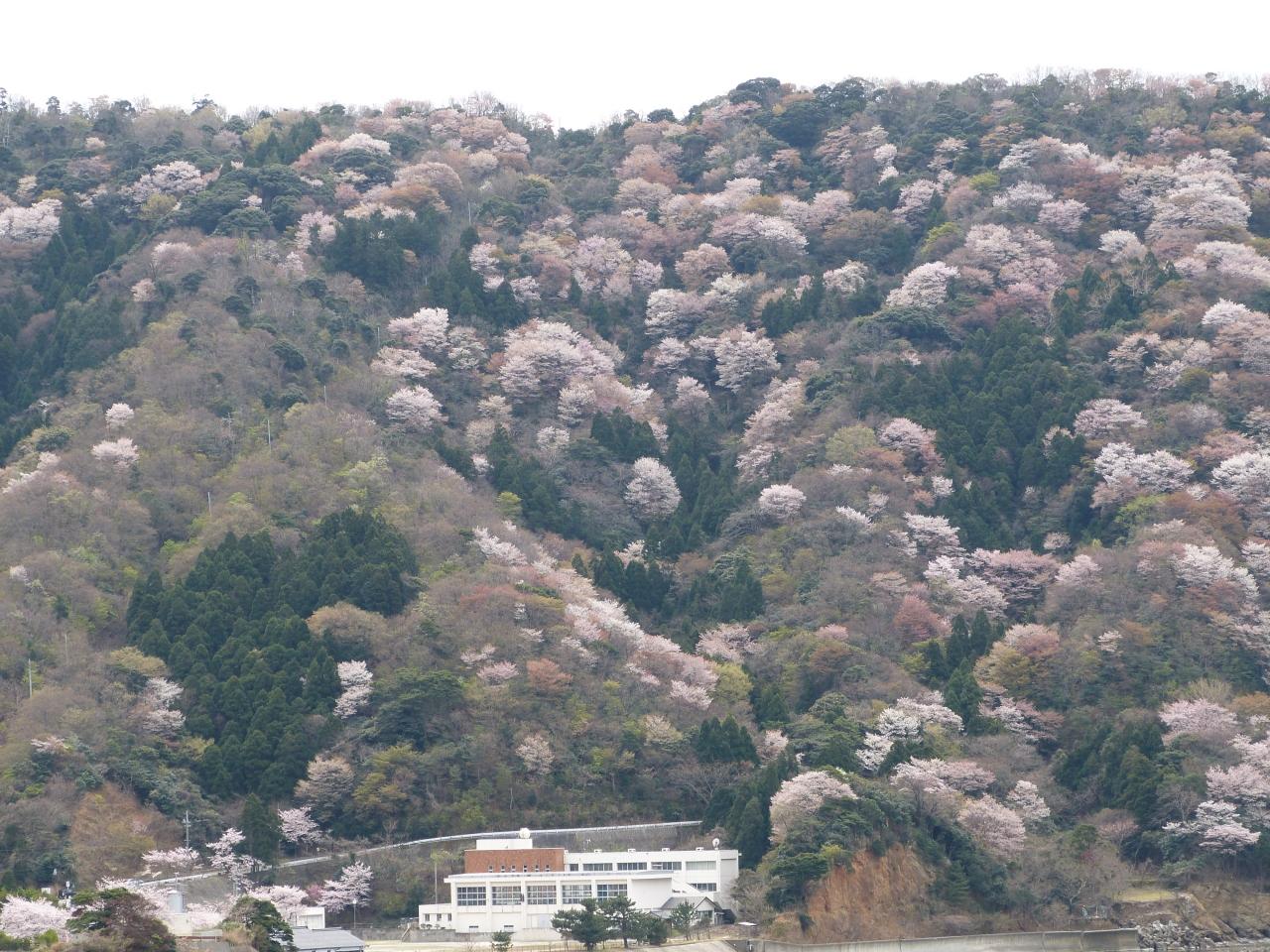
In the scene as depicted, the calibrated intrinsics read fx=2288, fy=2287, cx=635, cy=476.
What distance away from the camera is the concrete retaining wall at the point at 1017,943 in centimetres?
6047

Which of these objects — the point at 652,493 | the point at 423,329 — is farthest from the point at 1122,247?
the point at 423,329

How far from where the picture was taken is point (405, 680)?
68.6 metres

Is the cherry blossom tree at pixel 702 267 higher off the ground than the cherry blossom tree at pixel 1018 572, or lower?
higher

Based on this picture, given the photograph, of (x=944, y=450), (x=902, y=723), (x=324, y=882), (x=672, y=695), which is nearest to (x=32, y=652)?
(x=324, y=882)

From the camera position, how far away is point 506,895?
63.3m

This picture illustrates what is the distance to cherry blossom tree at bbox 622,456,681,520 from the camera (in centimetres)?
8625

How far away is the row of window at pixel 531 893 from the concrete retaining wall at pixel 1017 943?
15.3ft

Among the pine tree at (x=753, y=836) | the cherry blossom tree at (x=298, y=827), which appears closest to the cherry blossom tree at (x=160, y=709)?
the cherry blossom tree at (x=298, y=827)

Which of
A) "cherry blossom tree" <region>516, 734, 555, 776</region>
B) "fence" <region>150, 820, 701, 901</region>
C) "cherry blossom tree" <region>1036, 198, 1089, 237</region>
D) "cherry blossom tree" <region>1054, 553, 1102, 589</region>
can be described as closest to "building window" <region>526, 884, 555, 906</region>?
"fence" <region>150, 820, 701, 901</region>

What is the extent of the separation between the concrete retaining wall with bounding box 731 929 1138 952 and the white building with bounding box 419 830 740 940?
320 cm

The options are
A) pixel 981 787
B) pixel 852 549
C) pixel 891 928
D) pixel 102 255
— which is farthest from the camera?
pixel 102 255

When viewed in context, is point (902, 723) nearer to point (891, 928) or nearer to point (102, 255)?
point (891, 928)

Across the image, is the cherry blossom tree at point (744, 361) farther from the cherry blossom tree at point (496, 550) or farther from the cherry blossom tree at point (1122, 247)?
the cherry blossom tree at point (496, 550)

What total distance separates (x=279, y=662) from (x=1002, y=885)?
22.4 metres
